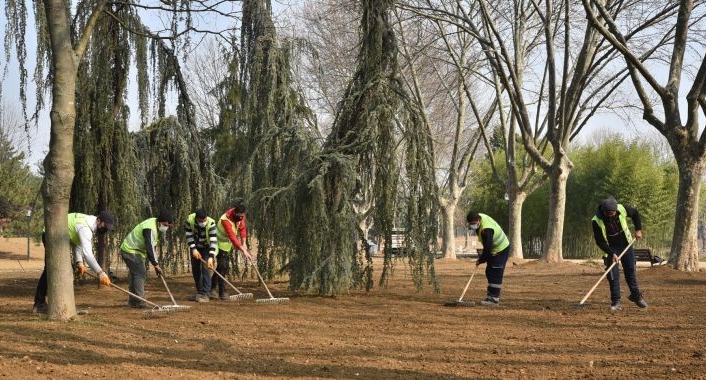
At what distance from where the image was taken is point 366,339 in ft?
26.2

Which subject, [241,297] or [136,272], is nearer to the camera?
[136,272]

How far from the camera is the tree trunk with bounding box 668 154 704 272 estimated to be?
16.3m

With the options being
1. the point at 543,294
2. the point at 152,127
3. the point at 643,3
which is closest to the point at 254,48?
the point at 152,127

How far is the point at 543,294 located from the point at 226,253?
541 centimetres

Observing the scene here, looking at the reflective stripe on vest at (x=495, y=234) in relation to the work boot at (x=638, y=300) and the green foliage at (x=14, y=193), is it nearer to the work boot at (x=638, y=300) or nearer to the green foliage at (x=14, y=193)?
the work boot at (x=638, y=300)

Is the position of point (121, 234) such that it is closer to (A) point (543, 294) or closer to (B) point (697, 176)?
(A) point (543, 294)

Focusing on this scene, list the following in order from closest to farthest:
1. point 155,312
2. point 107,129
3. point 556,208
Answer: point 155,312
point 107,129
point 556,208

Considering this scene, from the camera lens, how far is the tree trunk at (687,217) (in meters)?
16.3

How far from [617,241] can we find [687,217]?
6.51 meters

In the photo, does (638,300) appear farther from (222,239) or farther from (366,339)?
(222,239)

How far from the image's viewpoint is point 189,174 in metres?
15.5

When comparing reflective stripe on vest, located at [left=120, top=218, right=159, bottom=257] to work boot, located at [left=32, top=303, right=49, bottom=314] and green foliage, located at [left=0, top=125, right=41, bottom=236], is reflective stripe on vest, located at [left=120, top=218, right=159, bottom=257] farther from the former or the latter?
green foliage, located at [left=0, top=125, right=41, bottom=236]

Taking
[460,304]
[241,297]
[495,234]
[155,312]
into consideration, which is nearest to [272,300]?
[241,297]

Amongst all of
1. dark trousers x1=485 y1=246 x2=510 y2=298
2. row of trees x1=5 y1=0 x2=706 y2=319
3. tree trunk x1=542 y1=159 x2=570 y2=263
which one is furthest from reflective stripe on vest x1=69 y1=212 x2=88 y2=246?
tree trunk x1=542 y1=159 x2=570 y2=263
